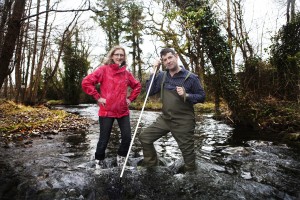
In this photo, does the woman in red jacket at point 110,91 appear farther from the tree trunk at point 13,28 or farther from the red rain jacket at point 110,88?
the tree trunk at point 13,28

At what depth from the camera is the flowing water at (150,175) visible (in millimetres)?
3496

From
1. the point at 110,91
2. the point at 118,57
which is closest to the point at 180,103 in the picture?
the point at 110,91

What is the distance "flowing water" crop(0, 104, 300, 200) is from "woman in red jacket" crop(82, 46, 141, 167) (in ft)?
2.32

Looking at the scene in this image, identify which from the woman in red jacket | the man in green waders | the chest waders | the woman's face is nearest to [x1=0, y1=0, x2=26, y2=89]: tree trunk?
the woman in red jacket

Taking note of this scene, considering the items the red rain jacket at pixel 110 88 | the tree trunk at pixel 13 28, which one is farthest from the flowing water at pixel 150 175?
the tree trunk at pixel 13 28

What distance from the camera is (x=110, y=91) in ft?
14.2

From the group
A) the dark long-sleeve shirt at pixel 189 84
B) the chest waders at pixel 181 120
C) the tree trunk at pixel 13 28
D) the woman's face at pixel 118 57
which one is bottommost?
the chest waders at pixel 181 120

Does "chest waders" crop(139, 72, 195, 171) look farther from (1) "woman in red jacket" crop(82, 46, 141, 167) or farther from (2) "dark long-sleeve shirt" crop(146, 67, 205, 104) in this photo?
(1) "woman in red jacket" crop(82, 46, 141, 167)

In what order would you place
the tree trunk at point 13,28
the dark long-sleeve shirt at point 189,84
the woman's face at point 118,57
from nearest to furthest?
the dark long-sleeve shirt at point 189,84 < the woman's face at point 118,57 < the tree trunk at point 13,28

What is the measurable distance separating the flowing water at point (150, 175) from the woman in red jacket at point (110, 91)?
0.71m

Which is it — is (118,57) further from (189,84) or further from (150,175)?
(150,175)

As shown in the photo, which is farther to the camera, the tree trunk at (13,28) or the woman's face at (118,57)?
the tree trunk at (13,28)

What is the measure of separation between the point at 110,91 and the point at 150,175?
5.09 feet

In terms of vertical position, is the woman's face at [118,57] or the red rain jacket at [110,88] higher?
the woman's face at [118,57]
